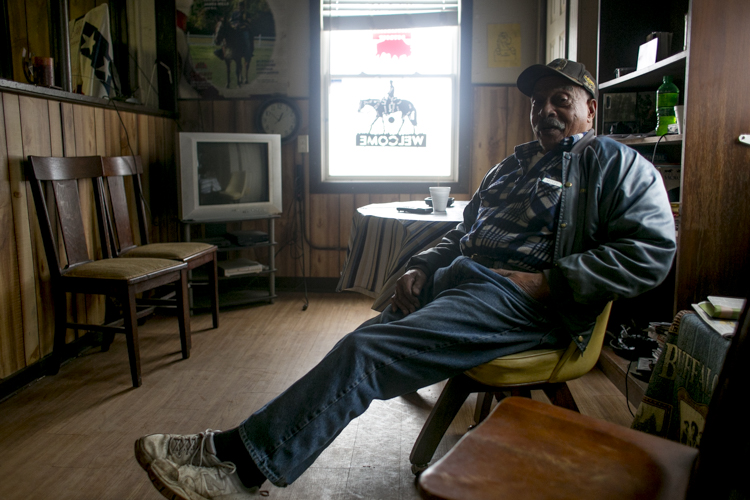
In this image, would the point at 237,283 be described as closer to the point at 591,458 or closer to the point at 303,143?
the point at 303,143

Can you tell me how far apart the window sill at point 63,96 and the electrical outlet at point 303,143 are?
97 cm

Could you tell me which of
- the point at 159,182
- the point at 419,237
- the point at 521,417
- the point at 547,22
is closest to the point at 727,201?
the point at 419,237

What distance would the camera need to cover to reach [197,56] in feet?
12.7

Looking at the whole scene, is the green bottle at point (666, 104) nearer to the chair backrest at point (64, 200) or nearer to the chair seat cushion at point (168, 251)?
the chair seat cushion at point (168, 251)

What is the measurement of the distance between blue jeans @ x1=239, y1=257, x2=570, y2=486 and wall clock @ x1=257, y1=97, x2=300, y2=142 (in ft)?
8.94

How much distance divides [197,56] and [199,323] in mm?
1876

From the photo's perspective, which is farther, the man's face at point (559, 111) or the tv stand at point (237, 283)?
the tv stand at point (237, 283)

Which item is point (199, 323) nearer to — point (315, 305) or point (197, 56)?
point (315, 305)

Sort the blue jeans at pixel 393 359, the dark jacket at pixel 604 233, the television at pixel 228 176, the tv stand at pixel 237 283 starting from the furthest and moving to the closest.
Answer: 1. the tv stand at pixel 237 283
2. the television at pixel 228 176
3. the dark jacket at pixel 604 233
4. the blue jeans at pixel 393 359

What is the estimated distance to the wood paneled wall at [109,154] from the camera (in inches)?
87.6

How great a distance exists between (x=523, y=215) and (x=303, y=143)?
2.64m

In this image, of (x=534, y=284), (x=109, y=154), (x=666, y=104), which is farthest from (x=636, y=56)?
(x=109, y=154)

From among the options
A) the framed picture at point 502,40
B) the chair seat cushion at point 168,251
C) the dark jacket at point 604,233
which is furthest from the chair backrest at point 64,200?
the framed picture at point 502,40

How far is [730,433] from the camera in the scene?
1.94 ft
